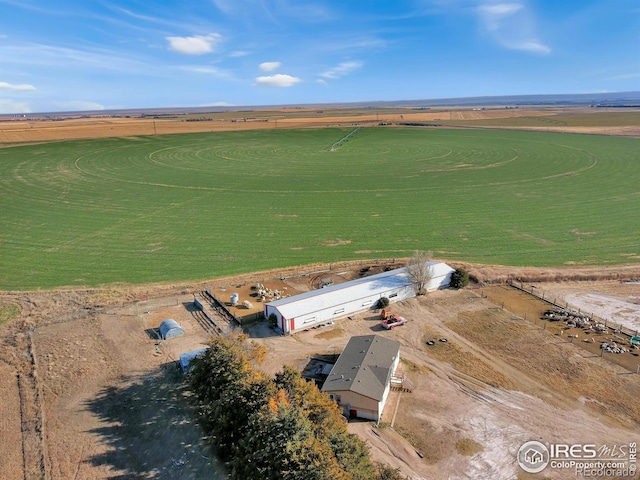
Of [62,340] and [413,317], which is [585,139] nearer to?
[413,317]

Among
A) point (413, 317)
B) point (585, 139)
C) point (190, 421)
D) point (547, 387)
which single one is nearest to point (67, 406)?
point (190, 421)

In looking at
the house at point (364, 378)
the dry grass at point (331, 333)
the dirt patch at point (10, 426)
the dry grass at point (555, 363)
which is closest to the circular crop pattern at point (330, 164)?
the dry grass at point (331, 333)

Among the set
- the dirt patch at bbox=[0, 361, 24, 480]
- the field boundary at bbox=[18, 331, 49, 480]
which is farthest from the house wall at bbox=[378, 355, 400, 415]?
the dirt patch at bbox=[0, 361, 24, 480]

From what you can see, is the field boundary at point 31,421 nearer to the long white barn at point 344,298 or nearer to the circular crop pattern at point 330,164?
the long white barn at point 344,298

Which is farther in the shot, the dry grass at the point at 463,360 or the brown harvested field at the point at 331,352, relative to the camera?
the dry grass at the point at 463,360

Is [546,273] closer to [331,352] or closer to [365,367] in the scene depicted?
[331,352]

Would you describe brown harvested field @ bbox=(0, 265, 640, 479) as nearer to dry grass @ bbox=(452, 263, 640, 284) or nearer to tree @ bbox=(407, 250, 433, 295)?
tree @ bbox=(407, 250, 433, 295)
